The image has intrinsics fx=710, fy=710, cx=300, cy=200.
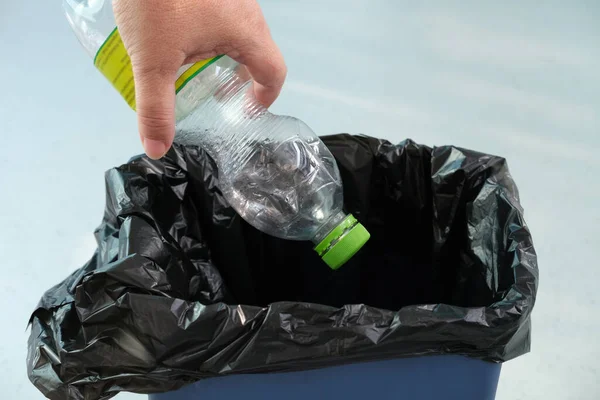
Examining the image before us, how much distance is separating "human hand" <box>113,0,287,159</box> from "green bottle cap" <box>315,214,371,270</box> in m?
0.24

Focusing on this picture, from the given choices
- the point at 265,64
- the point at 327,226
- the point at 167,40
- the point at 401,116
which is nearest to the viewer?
the point at 167,40

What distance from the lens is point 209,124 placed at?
93 centimetres

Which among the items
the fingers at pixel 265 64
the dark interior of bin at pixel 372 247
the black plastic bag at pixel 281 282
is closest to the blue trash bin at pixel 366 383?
the black plastic bag at pixel 281 282

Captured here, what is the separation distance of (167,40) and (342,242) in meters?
0.31

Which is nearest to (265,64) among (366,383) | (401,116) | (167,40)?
(167,40)

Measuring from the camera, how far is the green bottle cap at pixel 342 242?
789mm

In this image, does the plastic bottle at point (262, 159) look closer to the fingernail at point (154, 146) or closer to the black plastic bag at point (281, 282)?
the black plastic bag at point (281, 282)

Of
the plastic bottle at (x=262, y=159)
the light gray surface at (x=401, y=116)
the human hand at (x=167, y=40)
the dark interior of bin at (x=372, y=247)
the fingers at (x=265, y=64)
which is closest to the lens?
the human hand at (x=167, y=40)

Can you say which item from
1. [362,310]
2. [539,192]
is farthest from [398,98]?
[362,310]

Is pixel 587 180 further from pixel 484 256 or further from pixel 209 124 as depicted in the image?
pixel 209 124

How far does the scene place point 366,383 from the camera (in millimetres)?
773

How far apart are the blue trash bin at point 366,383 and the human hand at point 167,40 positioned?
275mm

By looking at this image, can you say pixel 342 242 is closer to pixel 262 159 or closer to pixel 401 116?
pixel 262 159

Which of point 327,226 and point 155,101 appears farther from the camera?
point 327,226
